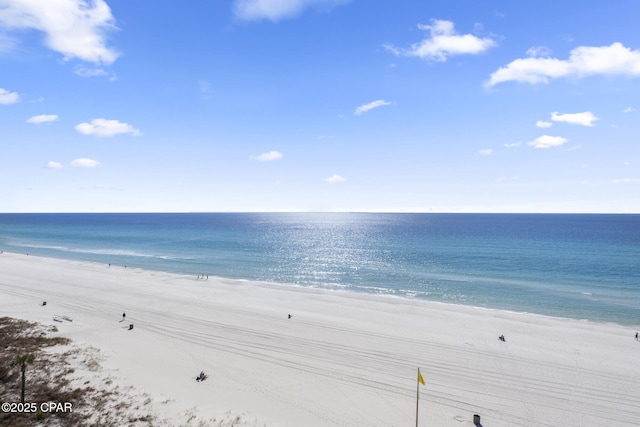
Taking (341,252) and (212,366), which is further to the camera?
(341,252)

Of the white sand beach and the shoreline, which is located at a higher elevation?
the shoreline

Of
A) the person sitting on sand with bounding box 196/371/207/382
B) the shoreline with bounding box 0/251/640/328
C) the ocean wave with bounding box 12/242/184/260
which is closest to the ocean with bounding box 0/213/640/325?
the ocean wave with bounding box 12/242/184/260

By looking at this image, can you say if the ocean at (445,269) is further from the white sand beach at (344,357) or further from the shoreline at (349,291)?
the white sand beach at (344,357)

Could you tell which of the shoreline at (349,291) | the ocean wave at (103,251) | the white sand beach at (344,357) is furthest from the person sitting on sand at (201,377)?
the ocean wave at (103,251)

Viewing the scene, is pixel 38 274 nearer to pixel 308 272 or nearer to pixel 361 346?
pixel 308 272

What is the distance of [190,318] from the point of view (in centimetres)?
3303

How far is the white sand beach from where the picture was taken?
18.4 m

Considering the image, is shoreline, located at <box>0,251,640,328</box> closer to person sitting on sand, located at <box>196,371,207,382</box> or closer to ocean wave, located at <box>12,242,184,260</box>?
ocean wave, located at <box>12,242,184,260</box>

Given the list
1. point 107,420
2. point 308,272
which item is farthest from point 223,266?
point 107,420

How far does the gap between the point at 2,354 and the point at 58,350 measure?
2.95m

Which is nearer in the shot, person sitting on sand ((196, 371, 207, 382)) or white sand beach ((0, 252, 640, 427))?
white sand beach ((0, 252, 640, 427))

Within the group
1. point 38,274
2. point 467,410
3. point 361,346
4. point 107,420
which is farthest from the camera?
point 38,274

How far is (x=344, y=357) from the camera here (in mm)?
24922

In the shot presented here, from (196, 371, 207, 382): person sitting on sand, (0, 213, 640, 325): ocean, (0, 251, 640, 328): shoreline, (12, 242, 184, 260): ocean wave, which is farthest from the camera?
(12, 242, 184, 260): ocean wave
